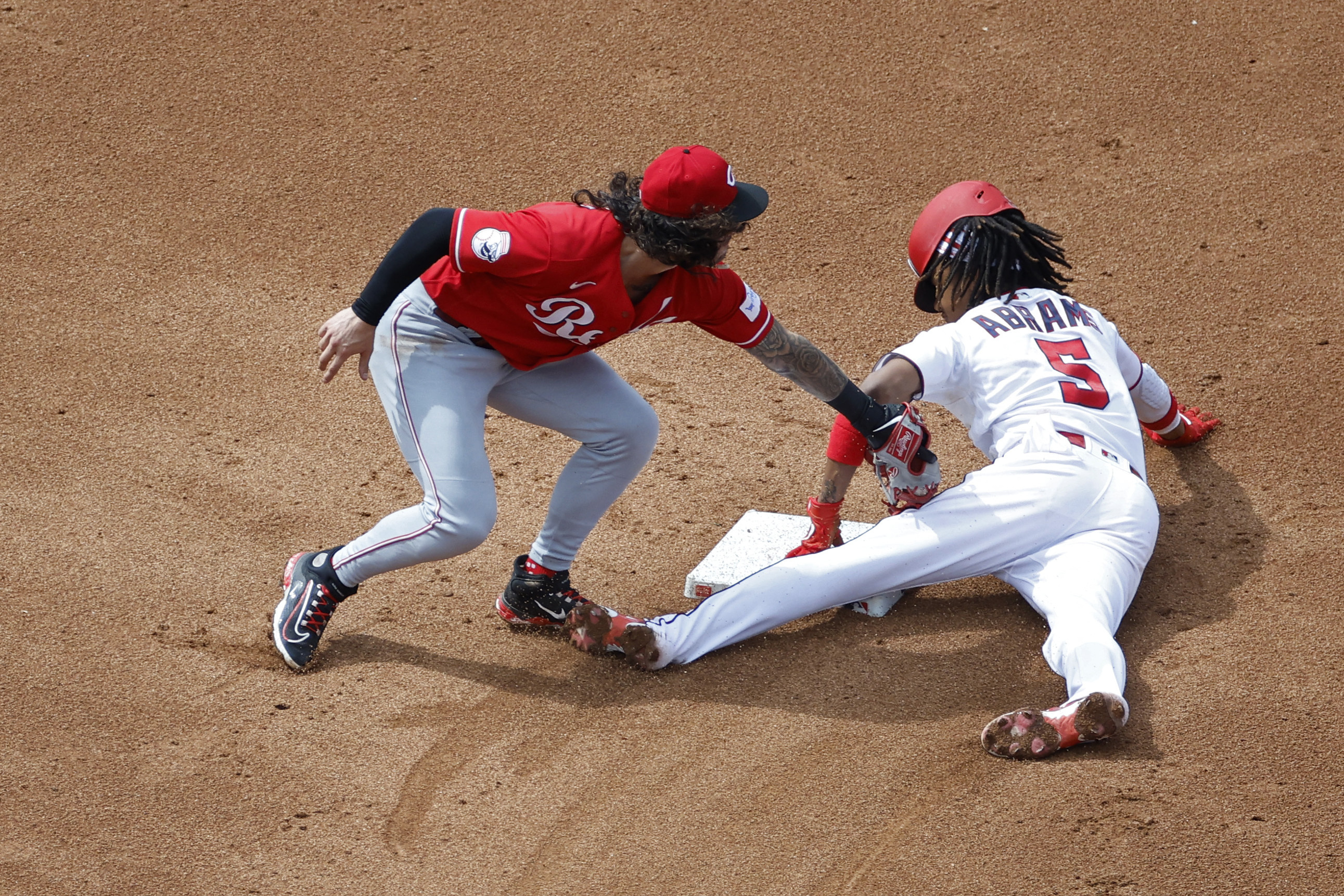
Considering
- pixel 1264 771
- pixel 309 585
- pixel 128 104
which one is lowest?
pixel 1264 771

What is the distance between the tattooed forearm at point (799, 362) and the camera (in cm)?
367

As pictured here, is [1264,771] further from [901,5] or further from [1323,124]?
[901,5]

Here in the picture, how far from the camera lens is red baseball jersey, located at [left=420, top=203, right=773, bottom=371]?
3.39 m

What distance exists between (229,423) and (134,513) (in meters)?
0.73

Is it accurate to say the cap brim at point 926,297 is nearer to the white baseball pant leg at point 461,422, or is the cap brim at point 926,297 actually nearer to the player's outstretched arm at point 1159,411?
the player's outstretched arm at point 1159,411

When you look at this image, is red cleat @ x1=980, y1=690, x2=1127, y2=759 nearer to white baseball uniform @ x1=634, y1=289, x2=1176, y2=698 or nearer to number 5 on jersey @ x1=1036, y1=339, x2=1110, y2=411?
white baseball uniform @ x1=634, y1=289, x2=1176, y2=698

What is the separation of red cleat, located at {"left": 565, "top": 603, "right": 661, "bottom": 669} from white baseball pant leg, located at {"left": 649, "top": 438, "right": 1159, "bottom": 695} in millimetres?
42

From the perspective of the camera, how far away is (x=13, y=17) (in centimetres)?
755

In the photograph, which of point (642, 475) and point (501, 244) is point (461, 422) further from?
point (642, 475)

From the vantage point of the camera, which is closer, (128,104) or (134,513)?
(134,513)

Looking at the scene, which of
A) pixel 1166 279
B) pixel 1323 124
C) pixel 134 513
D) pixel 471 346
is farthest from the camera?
pixel 1323 124

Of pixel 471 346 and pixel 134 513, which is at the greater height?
pixel 471 346

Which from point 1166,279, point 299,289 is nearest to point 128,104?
point 299,289

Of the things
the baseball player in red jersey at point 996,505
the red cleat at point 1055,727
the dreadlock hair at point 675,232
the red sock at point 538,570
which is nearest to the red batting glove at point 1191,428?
the baseball player in red jersey at point 996,505
